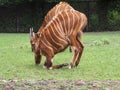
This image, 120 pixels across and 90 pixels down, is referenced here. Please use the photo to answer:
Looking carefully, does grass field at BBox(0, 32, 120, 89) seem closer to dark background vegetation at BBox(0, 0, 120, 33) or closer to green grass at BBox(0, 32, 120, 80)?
green grass at BBox(0, 32, 120, 80)

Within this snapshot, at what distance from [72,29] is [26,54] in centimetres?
350

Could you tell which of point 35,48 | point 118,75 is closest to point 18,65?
point 35,48

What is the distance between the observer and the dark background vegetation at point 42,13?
29.9 metres

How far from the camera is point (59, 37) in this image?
10555 millimetres

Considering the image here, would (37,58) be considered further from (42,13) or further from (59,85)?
(42,13)

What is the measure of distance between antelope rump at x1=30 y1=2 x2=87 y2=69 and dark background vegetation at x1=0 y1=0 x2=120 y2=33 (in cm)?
1900

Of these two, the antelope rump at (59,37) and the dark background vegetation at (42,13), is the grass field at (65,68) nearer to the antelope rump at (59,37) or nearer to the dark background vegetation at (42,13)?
the antelope rump at (59,37)

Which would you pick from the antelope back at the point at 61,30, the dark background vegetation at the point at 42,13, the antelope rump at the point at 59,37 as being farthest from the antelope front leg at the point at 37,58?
the dark background vegetation at the point at 42,13

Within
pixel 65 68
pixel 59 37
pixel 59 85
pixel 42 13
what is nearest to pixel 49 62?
pixel 65 68

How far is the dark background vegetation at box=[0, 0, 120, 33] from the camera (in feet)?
98.1

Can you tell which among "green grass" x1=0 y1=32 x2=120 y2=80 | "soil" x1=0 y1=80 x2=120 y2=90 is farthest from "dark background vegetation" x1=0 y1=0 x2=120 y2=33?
"soil" x1=0 y1=80 x2=120 y2=90

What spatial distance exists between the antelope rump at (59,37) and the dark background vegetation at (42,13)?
19.0 metres

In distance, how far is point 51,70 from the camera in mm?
10375

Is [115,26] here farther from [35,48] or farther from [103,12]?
[35,48]
